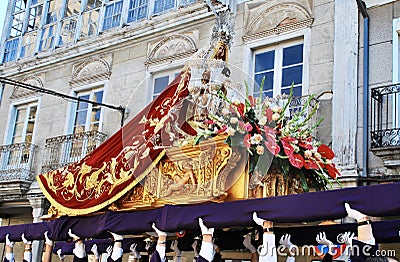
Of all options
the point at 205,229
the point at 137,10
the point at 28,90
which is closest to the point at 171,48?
the point at 137,10

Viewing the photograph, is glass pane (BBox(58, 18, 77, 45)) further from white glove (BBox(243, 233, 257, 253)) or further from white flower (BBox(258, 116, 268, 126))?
white flower (BBox(258, 116, 268, 126))

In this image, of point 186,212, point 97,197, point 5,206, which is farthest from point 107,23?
point 186,212

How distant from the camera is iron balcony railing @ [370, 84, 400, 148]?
7.54m

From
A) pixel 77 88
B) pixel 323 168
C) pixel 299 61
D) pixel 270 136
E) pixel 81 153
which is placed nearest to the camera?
pixel 270 136

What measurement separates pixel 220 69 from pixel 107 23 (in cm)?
744

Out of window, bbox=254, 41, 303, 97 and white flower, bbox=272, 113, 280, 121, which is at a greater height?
window, bbox=254, 41, 303, 97

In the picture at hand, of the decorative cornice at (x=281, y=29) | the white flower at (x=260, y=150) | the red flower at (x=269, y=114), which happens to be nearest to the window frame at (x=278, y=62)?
the decorative cornice at (x=281, y=29)

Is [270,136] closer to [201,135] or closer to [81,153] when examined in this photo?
[201,135]

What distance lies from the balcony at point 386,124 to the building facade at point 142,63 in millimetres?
32

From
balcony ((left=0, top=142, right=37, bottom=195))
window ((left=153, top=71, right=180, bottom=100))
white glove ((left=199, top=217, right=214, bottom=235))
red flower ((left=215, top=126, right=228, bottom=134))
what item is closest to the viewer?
white glove ((left=199, top=217, right=214, bottom=235))

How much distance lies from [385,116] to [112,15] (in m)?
7.19

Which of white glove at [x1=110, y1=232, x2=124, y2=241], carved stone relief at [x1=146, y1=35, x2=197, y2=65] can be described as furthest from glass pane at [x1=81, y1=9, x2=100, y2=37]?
white glove at [x1=110, y1=232, x2=124, y2=241]

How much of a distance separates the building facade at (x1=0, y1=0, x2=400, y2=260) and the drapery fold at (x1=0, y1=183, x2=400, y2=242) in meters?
2.31

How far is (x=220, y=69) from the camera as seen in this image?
5730mm
